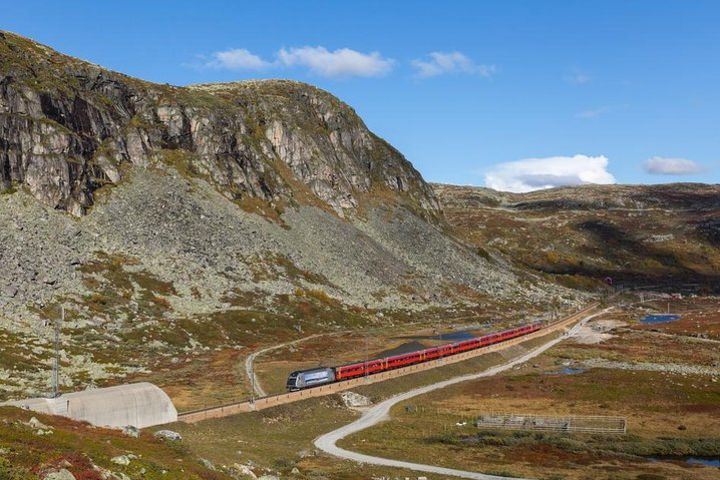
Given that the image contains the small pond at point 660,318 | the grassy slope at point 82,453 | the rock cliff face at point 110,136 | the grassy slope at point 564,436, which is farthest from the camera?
the small pond at point 660,318

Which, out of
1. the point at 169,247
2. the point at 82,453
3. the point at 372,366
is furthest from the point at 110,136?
the point at 82,453

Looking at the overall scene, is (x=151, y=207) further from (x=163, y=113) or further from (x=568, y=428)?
(x=568, y=428)

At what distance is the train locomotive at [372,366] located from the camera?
3041 inches

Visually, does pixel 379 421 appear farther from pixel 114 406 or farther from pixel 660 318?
pixel 660 318

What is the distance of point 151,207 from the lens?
14062 cm

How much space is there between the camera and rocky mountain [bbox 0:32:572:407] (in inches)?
3632

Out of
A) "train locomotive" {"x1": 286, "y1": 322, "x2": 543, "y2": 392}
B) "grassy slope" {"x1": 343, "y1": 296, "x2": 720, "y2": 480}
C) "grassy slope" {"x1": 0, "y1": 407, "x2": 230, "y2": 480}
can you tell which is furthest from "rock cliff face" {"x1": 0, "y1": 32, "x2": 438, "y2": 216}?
"grassy slope" {"x1": 0, "y1": 407, "x2": 230, "y2": 480}

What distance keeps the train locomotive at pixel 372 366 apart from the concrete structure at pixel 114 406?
20502 millimetres

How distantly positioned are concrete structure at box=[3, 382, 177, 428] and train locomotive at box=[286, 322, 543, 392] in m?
20.5

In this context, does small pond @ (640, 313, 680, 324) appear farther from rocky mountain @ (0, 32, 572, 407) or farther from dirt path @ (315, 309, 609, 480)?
dirt path @ (315, 309, 609, 480)

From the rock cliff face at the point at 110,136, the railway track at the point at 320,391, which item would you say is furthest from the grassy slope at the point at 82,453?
the rock cliff face at the point at 110,136

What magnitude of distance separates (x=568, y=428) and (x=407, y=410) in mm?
17929

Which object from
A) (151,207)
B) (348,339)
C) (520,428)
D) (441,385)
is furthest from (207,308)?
(520,428)

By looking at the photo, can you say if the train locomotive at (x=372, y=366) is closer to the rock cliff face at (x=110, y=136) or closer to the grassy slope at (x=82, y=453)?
the grassy slope at (x=82, y=453)
